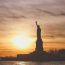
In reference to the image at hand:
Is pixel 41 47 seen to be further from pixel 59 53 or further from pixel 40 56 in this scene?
pixel 59 53

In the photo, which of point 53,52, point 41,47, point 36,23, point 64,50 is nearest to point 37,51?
point 41,47

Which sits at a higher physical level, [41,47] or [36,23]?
[36,23]

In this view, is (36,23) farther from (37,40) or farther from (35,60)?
(35,60)

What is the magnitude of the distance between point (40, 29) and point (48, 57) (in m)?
Answer: 17.9

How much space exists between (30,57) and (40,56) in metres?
6.96

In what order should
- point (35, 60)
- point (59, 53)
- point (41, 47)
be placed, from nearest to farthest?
point (41, 47)
point (35, 60)
point (59, 53)

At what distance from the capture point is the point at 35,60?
166 metres

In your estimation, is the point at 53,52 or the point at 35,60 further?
the point at 53,52

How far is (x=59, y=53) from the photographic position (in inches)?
7077

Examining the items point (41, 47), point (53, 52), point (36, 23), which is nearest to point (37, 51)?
point (41, 47)

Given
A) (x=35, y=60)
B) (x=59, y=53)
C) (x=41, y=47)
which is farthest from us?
(x=59, y=53)

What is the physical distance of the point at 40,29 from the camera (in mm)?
160375

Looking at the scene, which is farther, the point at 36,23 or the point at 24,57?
the point at 24,57

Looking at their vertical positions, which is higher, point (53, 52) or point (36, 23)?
point (36, 23)
